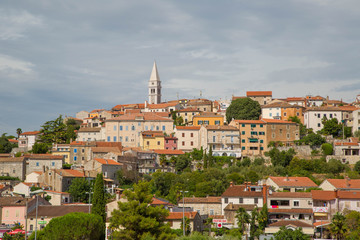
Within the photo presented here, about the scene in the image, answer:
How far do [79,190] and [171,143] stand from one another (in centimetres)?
3028

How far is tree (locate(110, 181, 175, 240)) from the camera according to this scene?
5009 cm

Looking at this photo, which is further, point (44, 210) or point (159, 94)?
point (159, 94)

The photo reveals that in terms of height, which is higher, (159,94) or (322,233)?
(159,94)

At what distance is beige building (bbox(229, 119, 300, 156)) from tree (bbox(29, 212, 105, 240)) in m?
48.7

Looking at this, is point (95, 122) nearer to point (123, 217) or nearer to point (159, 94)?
point (159, 94)

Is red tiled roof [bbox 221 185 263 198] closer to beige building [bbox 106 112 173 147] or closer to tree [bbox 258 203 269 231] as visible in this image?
tree [bbox 258 203 269 231]

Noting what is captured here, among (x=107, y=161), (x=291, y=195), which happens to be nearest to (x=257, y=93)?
(x=107, y=161)

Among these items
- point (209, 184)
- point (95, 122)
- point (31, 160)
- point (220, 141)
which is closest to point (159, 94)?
point (95, 122)

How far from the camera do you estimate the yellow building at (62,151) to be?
9916 cm

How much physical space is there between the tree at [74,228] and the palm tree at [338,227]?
24.8 metres

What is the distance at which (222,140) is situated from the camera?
10044 cm

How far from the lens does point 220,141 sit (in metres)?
100

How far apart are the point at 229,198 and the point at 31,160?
3859cm

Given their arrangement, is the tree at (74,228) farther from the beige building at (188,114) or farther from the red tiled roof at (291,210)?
the beige building at (188,114)
